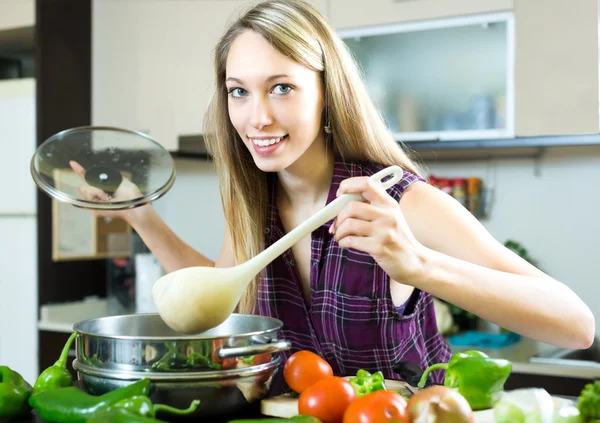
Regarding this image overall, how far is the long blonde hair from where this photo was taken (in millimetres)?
1368

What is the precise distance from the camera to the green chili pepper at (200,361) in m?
0.91

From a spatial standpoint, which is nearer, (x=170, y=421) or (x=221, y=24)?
(x=170, y=421)

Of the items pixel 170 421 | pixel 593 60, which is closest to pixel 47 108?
pixel 593 60

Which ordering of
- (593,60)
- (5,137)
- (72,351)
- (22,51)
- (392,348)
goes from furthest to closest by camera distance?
(22,51) < (5,137) < (72,351) < (593,60) < (392,348)

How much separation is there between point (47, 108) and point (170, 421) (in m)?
2.31

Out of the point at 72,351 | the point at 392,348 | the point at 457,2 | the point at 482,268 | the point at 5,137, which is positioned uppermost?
the point at 457,2

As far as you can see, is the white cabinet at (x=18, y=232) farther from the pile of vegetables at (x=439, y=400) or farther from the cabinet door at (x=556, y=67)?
the pile of vegetables at (x=439, y=400)

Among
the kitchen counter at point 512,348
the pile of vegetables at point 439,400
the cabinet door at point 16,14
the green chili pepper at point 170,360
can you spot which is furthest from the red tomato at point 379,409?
the cabinet door at point 16,14

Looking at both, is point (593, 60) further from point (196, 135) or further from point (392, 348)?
point (196, 135)

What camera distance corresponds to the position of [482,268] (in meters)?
1.13

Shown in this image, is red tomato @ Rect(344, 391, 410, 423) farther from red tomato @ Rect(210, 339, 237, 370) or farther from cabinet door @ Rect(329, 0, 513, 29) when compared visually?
cabinet door @ Rect(329, 0, 513, 29)

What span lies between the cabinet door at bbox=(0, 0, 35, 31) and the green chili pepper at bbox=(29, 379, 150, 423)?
2.38 m

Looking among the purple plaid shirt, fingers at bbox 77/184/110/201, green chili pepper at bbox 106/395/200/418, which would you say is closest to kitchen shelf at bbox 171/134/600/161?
the purple plaid shirt

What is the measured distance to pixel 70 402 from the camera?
92cm
